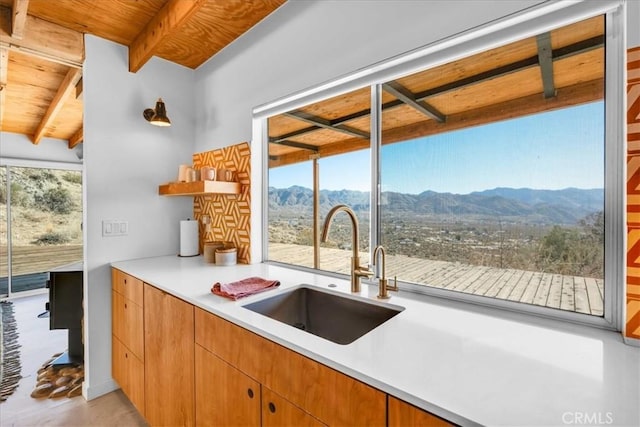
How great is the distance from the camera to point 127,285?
70.6 inches

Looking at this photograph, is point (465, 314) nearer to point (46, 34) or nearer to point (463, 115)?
point (463, 115)

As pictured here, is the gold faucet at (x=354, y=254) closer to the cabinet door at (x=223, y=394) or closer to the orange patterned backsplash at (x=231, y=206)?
the cabinet door at (x=223, y=394)

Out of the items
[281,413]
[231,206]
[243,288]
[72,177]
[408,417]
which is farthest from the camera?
[72,177]

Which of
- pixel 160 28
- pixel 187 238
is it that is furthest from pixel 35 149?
pixel 160 28

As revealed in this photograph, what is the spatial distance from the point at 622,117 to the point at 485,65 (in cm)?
49

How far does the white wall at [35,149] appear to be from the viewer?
13.2ft

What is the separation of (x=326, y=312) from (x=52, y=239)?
16.8ft

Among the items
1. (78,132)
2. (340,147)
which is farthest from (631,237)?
(78,132)

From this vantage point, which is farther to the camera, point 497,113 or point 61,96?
point 61,96

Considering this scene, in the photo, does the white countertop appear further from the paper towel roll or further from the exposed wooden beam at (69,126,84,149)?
the exposed wooden beam at (69,126,84,149)

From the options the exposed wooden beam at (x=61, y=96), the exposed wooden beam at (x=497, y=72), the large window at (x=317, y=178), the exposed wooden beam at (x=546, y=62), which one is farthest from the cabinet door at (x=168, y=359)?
the exposed wooden beam at (x=61, y=96)

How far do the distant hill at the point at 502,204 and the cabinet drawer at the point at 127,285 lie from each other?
1301 millimetres

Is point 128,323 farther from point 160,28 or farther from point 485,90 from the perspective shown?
point 485,90

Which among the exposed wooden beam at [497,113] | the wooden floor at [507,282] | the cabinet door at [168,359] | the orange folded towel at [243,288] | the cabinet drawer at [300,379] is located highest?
the exposed wooden beam at [497,113]
